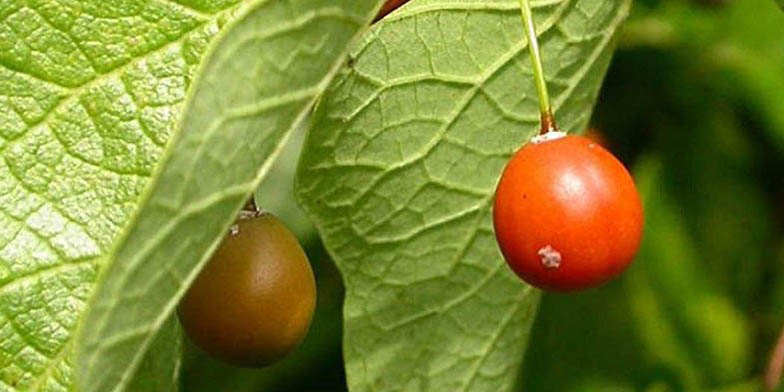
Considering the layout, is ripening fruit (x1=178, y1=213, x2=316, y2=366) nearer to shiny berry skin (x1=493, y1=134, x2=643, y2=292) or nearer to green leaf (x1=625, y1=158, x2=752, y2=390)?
shiny berry skin (x1=493, y1=134, x2=643, y2=292)

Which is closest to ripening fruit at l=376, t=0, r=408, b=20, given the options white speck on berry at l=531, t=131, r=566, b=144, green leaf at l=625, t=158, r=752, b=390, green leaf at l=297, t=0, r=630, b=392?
green leaf at l=297, t=0, r=630, b=392

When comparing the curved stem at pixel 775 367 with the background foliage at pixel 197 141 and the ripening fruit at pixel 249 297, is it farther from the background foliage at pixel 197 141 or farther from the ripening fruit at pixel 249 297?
the ripening fruit at pixel 249 297

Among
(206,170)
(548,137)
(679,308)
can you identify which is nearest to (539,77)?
(548,137)

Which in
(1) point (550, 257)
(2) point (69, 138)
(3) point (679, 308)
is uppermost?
(2) point (69, 138)

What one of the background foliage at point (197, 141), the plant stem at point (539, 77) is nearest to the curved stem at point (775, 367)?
the background foliage at point (197, 141)

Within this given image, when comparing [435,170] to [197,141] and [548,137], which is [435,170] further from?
[197,141]
